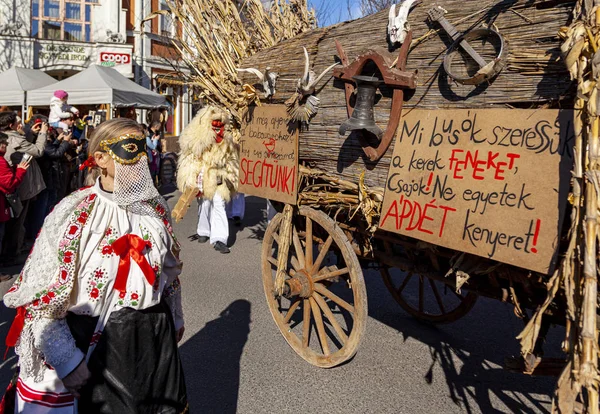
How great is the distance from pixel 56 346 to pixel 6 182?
4249 mm

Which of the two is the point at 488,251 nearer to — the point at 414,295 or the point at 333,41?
the point at 333,41

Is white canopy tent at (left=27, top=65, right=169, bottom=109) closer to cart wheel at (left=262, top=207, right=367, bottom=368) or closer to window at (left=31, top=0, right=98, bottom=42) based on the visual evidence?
window at (left=31, top=0, right=98, bottom=42)

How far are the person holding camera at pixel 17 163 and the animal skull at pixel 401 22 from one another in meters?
4.55

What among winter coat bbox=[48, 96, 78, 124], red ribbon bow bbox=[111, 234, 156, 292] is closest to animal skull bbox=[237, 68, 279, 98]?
red ribbon bow bbox=[111, 234, 156, 292]

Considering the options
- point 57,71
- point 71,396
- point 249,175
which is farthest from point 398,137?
point 57,71

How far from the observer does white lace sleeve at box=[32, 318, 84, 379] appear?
5.79 feet

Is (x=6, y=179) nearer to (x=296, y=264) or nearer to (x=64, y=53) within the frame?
(x=296, y=264)

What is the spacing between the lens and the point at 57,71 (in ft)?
58.2

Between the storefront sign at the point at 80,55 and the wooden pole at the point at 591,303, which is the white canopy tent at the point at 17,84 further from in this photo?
the wooden pole at the point at 591,303

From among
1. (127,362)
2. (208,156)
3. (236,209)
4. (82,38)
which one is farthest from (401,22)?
(82,38)

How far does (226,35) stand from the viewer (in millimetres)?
4785

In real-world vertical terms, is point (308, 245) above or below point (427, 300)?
above

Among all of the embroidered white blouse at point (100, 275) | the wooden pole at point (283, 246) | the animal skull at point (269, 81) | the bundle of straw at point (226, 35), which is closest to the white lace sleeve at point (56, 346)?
the embroidered white blouse at point (100, 275)

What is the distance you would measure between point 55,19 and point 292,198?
1726cm
